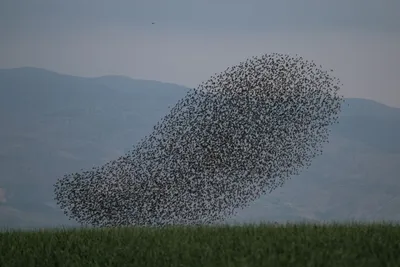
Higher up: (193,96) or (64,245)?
(193,96)

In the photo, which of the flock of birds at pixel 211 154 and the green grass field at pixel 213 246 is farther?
the flock of birds at pixel 211 154

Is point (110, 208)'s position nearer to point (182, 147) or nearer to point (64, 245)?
point (182, 147)

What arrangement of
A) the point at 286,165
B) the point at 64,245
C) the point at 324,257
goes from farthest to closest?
the point at 286,165 → the point at 64,245 → the point at 324,257

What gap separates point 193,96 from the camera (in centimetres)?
1071

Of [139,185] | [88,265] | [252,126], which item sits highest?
[252,126]

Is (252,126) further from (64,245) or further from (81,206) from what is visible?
(64,245)

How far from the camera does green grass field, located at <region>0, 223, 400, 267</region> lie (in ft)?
16.6

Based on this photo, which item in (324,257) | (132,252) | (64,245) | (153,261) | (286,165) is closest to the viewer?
(324,257)

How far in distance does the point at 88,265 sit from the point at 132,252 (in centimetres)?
37

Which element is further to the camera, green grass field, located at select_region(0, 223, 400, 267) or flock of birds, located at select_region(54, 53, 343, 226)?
flock of birds, located at select_region(54, 53, 343, 226)

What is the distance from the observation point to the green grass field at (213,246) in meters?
5.05

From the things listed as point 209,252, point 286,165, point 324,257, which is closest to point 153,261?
point 209,252

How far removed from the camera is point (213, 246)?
581 centimetres

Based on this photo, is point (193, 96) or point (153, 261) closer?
point (153, 261)
